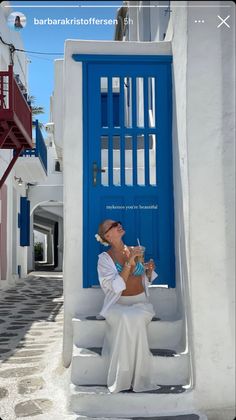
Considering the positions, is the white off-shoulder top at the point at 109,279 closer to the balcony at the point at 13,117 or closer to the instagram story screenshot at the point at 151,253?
the instagram story screenshot at the point at 151,253

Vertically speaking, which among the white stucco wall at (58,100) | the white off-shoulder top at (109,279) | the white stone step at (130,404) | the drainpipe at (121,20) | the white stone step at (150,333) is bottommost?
the white stone step at (130,404)

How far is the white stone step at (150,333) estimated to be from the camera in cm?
393

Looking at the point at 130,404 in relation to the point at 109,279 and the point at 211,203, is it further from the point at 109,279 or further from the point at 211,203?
the point at 211,203

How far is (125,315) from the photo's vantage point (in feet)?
11.3

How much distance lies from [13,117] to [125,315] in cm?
585

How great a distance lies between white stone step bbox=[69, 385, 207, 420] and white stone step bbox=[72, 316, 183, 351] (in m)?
0.61

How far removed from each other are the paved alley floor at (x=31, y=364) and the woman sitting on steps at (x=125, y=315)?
0.52 m

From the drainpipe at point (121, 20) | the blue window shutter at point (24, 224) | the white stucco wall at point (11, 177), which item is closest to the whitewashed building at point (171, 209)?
the white stucco wall at point (11, 177)

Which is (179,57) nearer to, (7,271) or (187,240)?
(187,240)

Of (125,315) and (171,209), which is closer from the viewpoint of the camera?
(125,315)

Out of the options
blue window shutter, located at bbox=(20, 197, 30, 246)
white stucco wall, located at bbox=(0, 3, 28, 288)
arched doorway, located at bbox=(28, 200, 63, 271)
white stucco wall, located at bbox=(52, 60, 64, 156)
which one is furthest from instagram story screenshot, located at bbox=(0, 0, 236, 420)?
arched doorway, located at bbox=(28, 200, 63, 271)

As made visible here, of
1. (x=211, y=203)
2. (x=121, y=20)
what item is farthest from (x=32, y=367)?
(x=121, y=20)

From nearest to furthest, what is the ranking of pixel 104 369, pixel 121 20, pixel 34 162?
pixel 104 369 < pixel 34 162 < pixel 121 20

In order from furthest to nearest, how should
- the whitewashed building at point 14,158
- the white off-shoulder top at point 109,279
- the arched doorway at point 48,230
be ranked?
1. the arched doorway at point 48,230
2. the whitewashed building at point 14,158
3. the white off-shoulder top at point 109,279
